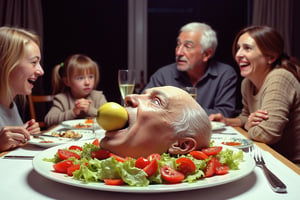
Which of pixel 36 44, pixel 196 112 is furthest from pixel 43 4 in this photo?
pixel 196 112

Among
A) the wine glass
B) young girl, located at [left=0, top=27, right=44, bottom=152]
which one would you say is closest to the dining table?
young girl, located at [left=0, top=27, right=44, bottom=152]

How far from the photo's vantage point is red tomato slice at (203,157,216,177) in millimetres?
823

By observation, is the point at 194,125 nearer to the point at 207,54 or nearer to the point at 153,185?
the point at 153,185

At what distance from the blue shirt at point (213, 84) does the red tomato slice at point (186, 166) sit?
1955mm

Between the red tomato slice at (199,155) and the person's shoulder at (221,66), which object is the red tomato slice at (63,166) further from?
the person's shoulder at (221,66)

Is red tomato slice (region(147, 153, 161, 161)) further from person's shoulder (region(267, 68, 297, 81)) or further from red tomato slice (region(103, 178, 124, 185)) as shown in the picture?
person's shoulder (region(267, 68, 297, 81))

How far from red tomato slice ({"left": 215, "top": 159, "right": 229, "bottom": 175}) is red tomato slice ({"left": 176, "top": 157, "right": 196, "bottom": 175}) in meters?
0.08

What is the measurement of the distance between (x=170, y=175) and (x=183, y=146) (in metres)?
0.17

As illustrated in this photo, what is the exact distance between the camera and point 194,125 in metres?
0.92

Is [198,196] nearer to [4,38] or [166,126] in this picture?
[166,126]

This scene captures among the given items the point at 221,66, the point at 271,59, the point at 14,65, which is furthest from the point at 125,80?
the point at 221,66

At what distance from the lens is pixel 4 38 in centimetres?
176

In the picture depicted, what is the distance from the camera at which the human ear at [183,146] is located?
909mm

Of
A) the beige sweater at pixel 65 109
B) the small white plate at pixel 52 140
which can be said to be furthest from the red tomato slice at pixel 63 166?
the beige sweater at pixel 65 109
